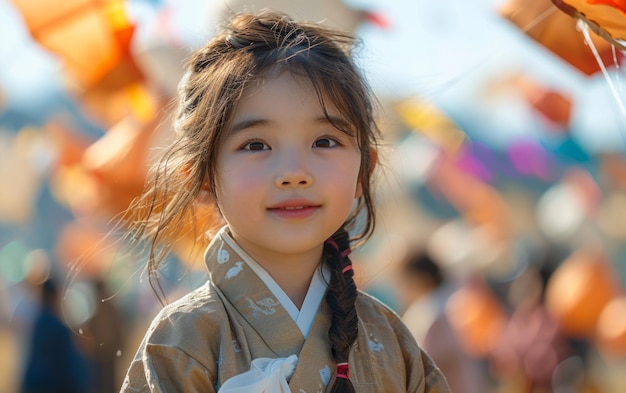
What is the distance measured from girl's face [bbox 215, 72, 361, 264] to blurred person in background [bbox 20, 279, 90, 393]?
387 centimetres

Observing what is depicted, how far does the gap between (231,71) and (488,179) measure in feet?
20.9

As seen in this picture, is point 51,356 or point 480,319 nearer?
point 51,356

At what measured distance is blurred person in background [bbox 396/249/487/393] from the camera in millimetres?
4570

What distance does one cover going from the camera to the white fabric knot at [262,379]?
169 cm

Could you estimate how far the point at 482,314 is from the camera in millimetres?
6680

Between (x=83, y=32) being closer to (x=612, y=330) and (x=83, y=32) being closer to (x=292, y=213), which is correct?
(x=292, y=213)

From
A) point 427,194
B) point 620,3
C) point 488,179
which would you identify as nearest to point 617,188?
point 488,179

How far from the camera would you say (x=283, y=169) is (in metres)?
1.81

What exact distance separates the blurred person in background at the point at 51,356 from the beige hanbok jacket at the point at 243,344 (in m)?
3.77

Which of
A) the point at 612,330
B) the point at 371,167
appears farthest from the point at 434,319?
the point at 371,167

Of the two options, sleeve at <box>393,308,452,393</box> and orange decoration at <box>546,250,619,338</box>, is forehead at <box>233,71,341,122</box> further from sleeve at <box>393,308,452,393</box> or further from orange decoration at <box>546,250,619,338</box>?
orange decoration at <box>546,250,619,338</box>

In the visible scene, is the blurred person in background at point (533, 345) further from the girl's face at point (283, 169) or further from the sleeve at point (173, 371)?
the sleeve at point (173, 371)

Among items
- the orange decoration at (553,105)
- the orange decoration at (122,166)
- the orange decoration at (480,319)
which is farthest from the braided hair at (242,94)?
the orange decoration at (480,319)

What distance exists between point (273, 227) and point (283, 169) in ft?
0.41
